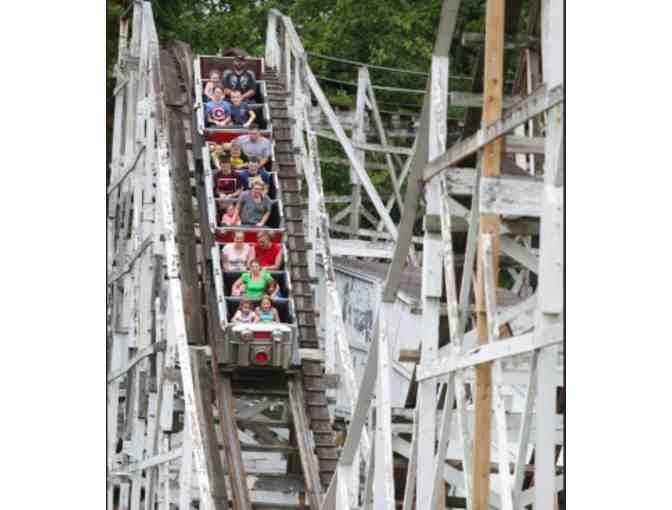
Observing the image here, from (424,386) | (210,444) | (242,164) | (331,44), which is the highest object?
(331,44)

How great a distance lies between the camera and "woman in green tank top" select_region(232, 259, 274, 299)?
16.0 metres

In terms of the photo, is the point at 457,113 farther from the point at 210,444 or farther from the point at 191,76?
the point at 210,444

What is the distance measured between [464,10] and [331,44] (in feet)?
11.4

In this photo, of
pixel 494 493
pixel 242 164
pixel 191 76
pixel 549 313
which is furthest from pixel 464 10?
pixel 549 313

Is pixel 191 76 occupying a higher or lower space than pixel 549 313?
higher

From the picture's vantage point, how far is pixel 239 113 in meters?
18.5

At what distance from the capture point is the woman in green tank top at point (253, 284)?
16.0 m

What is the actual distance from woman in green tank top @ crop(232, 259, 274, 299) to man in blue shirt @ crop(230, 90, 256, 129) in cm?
273

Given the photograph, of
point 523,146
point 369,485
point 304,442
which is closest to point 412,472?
point 369,485

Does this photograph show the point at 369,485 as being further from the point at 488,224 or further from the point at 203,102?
the point at 203,102

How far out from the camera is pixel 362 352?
68.3ft

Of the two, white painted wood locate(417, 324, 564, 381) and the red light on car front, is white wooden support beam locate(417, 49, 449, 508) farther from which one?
the red light on car front

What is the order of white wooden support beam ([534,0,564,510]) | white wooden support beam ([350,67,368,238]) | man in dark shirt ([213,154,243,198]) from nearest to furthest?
white wooden support beam ([534,0,564,510])
man in dark shirt ([213,154,243,198])
white wooden support beam ([350,67,368,238])

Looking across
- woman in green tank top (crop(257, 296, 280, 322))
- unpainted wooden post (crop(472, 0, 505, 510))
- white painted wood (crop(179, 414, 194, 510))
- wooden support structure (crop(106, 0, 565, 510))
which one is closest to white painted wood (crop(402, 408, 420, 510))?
wooden support structure (crop(106, 0, 565, 510))
